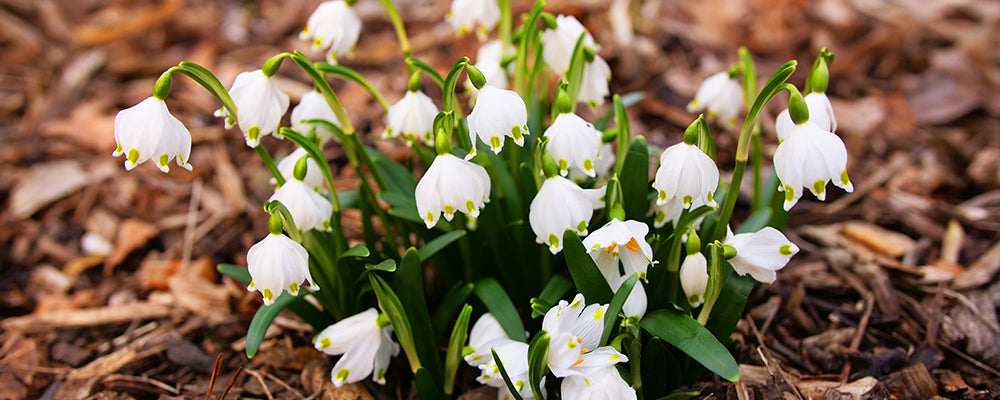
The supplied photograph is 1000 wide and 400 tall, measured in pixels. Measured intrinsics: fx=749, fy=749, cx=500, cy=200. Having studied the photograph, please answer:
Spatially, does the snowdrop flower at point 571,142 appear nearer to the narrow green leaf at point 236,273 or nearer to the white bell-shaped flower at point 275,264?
the white bell-shaped flower at point 275,264

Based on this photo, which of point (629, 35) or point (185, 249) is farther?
point (629, 35)

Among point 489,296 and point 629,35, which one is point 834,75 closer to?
point 629,35

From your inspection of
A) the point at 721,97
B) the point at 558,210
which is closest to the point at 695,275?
the point at 558,210

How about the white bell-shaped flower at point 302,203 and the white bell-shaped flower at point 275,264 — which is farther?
the white bell-shaped flower at point 302,203

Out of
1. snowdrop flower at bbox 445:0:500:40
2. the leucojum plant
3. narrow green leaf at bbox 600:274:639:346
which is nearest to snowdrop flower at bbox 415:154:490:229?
the leucojum plant

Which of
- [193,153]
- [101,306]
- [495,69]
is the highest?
[495,69]

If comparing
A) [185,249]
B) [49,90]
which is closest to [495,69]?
[185,249]

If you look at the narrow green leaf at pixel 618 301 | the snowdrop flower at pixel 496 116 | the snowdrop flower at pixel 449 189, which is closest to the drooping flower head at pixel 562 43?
the snowdrop flower at pixel 496 116

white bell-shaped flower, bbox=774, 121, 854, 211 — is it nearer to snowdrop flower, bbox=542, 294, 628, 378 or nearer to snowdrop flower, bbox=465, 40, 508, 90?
snowdrop flower, bbox=542, 294, 628, 378
